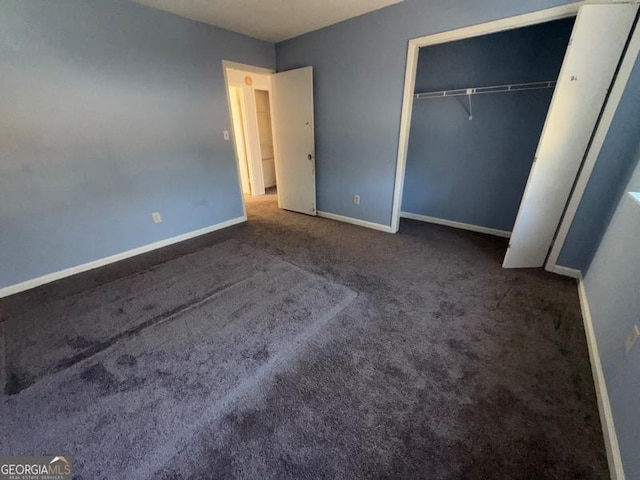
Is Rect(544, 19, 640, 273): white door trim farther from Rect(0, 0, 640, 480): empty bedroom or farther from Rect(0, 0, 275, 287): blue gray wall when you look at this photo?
Rect(0, 0, 275, 287): blue gray wall

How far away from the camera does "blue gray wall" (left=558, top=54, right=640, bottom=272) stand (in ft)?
6.27

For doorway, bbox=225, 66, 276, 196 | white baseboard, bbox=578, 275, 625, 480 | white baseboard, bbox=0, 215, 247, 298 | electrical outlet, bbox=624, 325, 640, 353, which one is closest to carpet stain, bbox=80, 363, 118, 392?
white baseboard, bbox=0, 215, 247, 298

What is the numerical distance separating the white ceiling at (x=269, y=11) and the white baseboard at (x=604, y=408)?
330cm

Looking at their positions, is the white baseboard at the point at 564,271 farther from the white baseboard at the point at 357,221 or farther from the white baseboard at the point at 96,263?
the white baseboard at the point at 96,263

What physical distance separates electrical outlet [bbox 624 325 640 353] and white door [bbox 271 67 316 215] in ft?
11.2

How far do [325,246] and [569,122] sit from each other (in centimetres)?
243

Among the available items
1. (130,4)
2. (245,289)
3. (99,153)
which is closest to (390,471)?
(245,289)

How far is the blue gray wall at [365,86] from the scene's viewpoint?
248cm

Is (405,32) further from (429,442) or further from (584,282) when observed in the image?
(429,442)

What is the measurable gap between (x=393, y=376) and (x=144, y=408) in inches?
52.8

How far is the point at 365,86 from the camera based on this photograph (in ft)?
10.2

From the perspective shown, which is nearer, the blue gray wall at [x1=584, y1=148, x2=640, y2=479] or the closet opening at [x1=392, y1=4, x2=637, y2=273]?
the blue gray wall at [x1=584, y1=148, x2=640, y2=479]

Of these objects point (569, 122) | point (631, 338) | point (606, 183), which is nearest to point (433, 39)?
point (569, 122)

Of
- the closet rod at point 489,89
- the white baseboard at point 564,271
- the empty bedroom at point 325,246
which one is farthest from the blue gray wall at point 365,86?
the white baseboard at point 564,271
